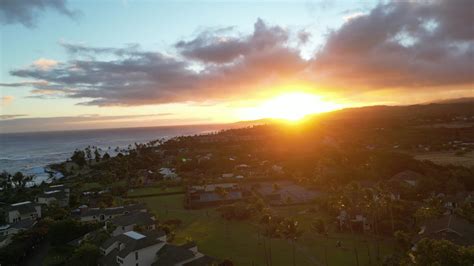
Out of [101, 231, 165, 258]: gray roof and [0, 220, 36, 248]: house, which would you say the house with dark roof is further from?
[0, 220, 36, 248]: house

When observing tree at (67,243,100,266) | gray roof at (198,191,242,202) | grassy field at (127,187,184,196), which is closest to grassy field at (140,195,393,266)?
gray roof at (198,191,242,202)

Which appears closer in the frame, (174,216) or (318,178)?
(174,216)

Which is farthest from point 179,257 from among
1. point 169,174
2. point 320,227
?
point 169,174

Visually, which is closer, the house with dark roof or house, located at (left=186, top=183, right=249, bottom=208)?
the house with dark roof

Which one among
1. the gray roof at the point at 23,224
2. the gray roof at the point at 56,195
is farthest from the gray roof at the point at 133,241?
the gray roof at the point at 56,195

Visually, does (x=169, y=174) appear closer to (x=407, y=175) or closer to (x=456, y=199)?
(x=407, y=175)

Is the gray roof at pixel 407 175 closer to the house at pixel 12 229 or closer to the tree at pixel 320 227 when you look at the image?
the tree at pixel 320 227

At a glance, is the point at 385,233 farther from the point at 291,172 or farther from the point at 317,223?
the point at 291,172

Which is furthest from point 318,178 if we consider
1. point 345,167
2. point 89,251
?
point 89,251
